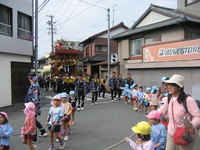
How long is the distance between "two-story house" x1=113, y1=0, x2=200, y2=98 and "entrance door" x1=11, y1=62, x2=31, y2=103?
827 cm

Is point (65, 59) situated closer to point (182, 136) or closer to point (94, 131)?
point (94, 131)

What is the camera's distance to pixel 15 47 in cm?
1238

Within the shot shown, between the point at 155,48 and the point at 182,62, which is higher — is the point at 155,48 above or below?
above

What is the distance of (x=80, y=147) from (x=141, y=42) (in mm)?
13356

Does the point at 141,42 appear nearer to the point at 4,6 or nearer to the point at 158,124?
the point at 4,6

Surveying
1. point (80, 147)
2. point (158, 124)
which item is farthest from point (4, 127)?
point (158, 124)

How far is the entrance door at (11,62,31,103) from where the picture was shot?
1250cm

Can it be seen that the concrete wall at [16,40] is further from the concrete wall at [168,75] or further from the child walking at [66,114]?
the concrete wall at [168,75]

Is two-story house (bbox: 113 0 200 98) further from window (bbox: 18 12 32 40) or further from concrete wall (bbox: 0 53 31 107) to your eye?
concrete wall (bbox: 0 53 31 107)

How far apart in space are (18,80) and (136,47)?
33.1 feet

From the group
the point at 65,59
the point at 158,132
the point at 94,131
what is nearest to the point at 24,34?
the point at 65,59

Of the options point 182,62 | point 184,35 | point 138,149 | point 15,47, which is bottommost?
point 138,149

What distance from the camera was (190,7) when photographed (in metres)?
15.6

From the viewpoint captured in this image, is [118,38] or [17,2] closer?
[17,2]
